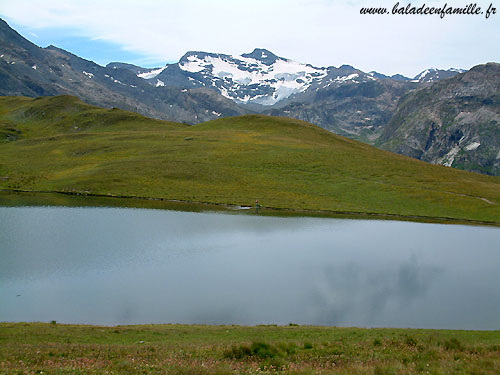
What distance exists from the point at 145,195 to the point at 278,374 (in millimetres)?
81006

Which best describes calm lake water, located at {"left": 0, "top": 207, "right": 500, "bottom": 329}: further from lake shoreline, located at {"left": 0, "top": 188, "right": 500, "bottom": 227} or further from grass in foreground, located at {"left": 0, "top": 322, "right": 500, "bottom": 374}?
lake shoreline, located at {"left": 0, "top": 188, "right": 500, "bottom": 227}

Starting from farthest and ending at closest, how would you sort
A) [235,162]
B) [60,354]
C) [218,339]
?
[235,162] → [218,339] → [60,354]

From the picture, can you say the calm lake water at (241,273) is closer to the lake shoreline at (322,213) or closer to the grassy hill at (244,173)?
the lake shoreline at (322,213)

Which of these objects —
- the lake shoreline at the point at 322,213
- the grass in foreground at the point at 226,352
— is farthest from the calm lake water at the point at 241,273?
the lake shoreline at the point at 322,213

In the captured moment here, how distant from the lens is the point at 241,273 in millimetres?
43938

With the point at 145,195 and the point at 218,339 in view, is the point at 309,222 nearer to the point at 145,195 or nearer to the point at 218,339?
the point at 145,195

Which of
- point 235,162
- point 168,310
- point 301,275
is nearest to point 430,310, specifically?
point 301,275

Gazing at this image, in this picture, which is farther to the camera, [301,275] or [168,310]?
[301,275]

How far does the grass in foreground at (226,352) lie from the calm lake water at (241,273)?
6.00 metres

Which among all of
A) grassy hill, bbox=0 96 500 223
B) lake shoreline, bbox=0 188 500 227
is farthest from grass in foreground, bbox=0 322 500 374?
grassy hill, bbox=0 96 500 223

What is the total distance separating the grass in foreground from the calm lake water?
6.00 meters

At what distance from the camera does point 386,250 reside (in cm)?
5709

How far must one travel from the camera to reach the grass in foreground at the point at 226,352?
18.0 m

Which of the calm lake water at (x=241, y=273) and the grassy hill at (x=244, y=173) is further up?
the grassy hill at (x=244, y=173)
